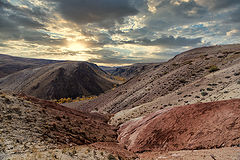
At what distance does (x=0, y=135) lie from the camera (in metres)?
10.0

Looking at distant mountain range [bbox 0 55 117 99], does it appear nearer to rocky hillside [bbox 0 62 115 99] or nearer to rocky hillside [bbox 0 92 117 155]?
rocky hillside [bbox 0 62 115 99]

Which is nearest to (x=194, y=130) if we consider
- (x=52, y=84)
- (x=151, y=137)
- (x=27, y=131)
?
(x=151, y=137)

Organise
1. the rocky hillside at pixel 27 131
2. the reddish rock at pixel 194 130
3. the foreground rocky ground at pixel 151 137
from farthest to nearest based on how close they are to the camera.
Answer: the rocky hillside at pixel 27 131
the reddish rock at pixel 194 130
the foreground rocky ground at pixel 151 137

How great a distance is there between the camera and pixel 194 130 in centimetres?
1102

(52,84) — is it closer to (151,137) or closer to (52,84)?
(52,84)

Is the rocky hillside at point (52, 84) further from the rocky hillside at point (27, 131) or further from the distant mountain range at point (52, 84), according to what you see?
the rocky hillside at point (27, 131)

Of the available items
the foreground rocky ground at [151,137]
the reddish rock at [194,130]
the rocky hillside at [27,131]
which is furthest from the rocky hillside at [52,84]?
the reddish rock at [194,130]

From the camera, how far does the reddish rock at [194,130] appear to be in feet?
30.5

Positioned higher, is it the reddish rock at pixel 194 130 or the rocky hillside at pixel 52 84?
the reddish rock at pixel 194 130

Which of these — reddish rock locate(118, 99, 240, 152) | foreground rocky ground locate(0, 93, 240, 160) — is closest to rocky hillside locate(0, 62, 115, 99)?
foreground rocky ground locate(0, 93, 240, 160)

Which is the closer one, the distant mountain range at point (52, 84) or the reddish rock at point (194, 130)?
the reddish rock at point (194, 130)

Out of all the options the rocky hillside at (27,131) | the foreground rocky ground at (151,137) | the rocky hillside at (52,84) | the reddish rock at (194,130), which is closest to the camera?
the foreground rocky ground at (151,137)

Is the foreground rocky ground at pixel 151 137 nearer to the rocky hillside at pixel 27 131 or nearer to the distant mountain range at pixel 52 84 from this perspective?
the rocky hillside at pixel 27 131

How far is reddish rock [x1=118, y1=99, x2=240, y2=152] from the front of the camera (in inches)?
366
